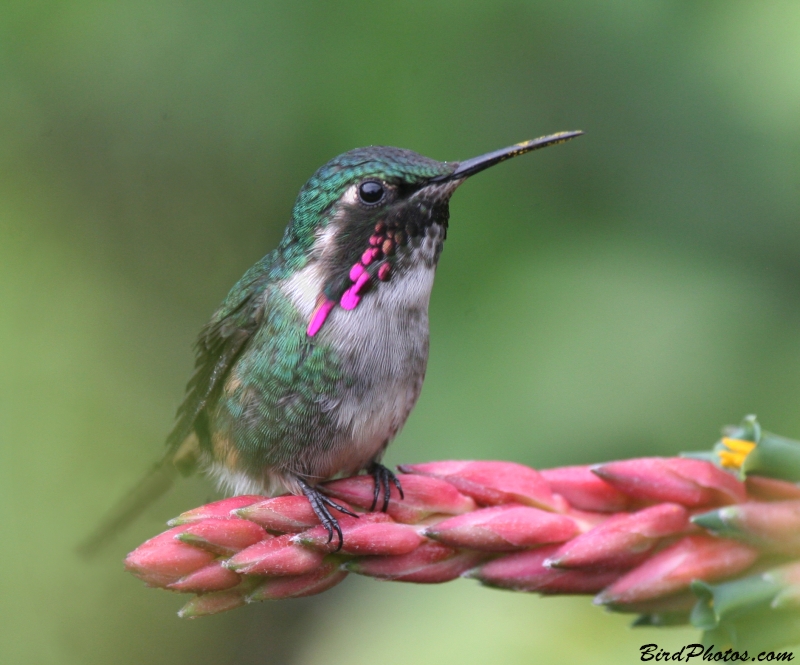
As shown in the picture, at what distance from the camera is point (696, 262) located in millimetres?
2857

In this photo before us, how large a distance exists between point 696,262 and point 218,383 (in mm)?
1670

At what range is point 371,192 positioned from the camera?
2256 mm

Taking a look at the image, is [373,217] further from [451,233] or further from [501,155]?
[451,233]

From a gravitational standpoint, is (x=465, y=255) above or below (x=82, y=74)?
below

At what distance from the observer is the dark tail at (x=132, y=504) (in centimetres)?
261

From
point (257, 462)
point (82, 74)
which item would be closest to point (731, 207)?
point (257, 462)

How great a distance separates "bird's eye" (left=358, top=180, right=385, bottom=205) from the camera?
225 centimetres

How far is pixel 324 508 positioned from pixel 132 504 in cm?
101

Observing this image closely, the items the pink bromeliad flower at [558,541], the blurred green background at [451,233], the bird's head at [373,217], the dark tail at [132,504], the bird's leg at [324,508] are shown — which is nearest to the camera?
the pink bromeliad flower at [558,541]

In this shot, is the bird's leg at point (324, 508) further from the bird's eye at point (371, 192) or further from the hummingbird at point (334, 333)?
the bird's eye at point (371, 192)

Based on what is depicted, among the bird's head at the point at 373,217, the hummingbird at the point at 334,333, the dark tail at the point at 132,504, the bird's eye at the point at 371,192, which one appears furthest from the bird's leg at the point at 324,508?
the bird's eye at the point at 371,192

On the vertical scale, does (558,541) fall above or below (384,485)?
below

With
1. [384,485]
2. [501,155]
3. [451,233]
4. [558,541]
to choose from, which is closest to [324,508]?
[384,485]

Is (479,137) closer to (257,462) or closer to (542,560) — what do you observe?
(257,462)
